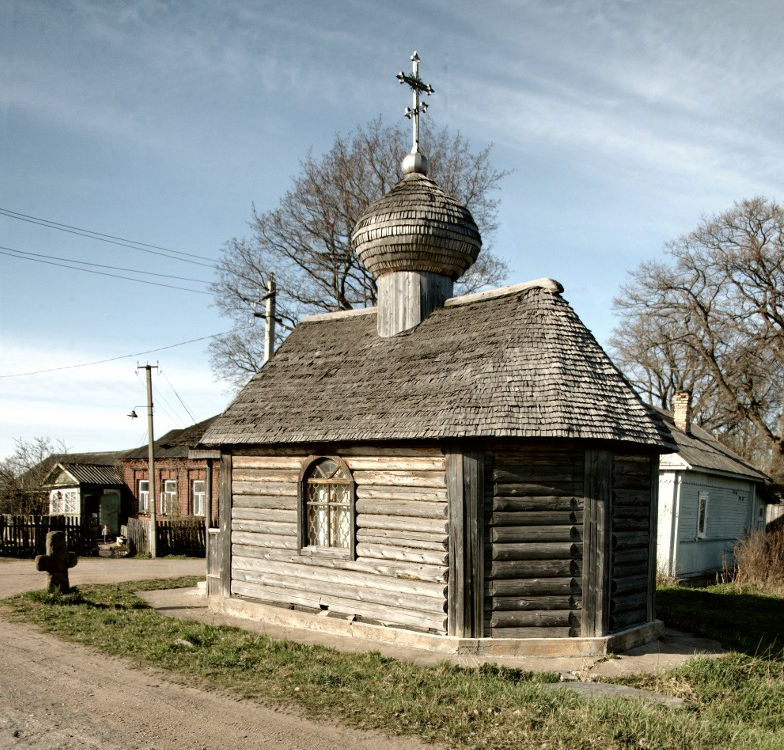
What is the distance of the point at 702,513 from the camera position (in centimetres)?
2059

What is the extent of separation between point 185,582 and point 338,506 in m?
6.85

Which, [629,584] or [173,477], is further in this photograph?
[173,477]

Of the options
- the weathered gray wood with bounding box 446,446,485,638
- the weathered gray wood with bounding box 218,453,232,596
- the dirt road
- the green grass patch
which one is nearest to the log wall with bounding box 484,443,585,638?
the weathered gray wood with bounding box 446,446,485,638

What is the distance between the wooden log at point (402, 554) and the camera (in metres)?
9.79

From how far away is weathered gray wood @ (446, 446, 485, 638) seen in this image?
9508mm

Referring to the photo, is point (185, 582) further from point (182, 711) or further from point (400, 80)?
point (400, 80)

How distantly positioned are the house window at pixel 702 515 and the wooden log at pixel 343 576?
12.8m

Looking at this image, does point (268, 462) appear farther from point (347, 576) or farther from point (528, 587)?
point (528, 587)

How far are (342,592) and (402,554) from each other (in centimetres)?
130

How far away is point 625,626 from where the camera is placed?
10359 mm

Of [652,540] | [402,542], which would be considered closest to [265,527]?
[402,542]

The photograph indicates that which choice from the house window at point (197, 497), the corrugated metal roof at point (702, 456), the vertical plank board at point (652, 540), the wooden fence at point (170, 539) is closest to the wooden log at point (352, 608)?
the vertical plank board at point (652, 540)

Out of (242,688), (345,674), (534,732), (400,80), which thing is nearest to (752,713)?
(534,732)

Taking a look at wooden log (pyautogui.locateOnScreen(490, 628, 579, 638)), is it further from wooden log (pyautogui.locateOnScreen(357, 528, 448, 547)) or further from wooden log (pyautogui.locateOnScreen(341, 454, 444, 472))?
wooden log (pyautogui.locateOnScreen(341, 454, 444, 472))
